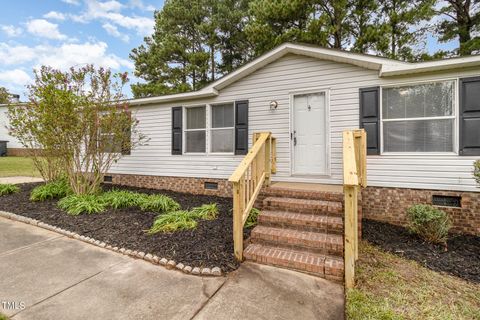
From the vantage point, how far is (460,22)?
10.7 meters

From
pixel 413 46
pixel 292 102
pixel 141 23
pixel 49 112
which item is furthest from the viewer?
pixel 141 23

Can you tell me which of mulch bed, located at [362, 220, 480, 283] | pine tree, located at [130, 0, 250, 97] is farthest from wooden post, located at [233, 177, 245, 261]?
pine tree, located at [130, 0, 250, 97]

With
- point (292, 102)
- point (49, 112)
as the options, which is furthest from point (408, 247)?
point (49, 112)

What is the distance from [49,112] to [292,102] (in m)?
5.36

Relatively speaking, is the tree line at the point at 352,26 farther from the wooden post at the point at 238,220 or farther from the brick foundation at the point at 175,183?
the wooden post at the point at 238,220

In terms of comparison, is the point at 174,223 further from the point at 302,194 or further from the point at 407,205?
the point at 407,205

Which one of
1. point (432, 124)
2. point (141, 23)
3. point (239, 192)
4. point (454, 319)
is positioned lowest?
point (454, 319)

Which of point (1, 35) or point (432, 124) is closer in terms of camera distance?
point (432, 124)

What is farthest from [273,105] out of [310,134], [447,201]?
[447,201]

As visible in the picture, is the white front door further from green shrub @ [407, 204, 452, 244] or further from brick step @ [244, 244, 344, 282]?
brick step @ [244, 244, 344, 282]

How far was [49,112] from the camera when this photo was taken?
509cm

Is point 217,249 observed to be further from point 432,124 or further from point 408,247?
point 432,124

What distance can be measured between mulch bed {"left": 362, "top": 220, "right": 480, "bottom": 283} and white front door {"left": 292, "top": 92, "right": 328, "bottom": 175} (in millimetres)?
1588

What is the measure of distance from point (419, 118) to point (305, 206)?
291cm
